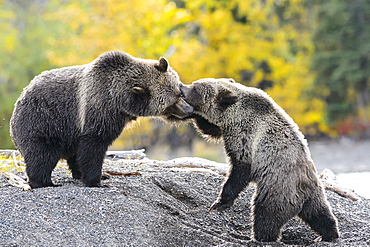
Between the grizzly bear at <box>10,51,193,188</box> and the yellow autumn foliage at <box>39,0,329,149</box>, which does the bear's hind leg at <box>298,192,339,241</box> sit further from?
the yellow autumn foliage at <box>39,0,329,149</box>

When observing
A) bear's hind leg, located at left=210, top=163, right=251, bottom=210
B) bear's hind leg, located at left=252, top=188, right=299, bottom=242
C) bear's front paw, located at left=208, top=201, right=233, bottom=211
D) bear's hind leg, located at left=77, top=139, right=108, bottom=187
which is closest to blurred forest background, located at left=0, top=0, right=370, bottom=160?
bear's hind leg, located at left=77, top=139, right=108, bottom=187

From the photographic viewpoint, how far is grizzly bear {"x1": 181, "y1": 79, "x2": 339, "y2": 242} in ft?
18.2

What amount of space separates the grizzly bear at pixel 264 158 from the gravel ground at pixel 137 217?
29 centimetres

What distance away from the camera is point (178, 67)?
60.6 feet

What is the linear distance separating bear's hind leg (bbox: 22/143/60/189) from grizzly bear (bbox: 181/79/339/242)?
1756 mm

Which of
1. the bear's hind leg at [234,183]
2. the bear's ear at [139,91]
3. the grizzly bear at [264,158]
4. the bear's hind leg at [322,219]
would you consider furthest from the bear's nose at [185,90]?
the bear's hind leg at [322,219]

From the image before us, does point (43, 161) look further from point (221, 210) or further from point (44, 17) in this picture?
point (44, 17)

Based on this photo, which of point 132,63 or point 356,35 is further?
point 356,35

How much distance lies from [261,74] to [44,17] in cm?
1286

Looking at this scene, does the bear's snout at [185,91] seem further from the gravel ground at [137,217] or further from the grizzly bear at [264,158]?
the gravel ground at [137,217]

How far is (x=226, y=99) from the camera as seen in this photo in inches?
246

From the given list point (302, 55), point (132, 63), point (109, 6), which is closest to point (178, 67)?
point (109, 6)

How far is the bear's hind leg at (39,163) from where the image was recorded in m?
6.10

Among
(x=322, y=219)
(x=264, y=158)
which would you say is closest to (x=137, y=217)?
(x=264, y=158)
